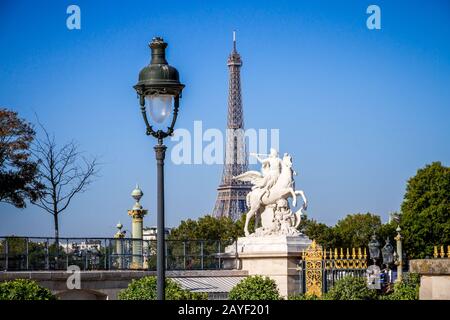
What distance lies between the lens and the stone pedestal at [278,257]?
3241cm

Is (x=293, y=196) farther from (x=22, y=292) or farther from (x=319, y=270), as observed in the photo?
(x=22, y=292)

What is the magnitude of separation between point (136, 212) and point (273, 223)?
7521 millimetres

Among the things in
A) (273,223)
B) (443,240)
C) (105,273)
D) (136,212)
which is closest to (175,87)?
(105,273)

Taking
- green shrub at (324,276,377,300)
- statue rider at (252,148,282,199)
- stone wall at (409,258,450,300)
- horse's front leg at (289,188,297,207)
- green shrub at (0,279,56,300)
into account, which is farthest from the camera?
statue rider at (252,148,282,199)

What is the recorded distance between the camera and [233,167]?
291 feet

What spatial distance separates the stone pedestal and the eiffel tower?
49862 mm

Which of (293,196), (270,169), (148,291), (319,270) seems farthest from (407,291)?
(270,169)

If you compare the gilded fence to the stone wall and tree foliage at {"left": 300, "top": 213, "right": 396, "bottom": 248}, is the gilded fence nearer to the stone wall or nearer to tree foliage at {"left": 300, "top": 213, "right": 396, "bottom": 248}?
the stone wall

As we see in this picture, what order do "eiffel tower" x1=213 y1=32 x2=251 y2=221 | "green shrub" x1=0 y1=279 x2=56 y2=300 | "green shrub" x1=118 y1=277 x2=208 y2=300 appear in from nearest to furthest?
"green shrub" x1=0 y1=279 x2=56 y2=300 < "green shrub" x1=118 y1=277 x2=208 y2=300 < "eiffel tower" x1=213 y1=32 x2=251 y2=221

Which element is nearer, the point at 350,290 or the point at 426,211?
the point at 350,290

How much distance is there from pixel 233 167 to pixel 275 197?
54136 millimetres

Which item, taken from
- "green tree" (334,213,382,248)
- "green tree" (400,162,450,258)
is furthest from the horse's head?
"green tree" (334,213,382,248)

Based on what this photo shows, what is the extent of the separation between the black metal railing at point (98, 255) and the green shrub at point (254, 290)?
17.7ft

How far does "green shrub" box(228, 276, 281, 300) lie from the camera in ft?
85.6
